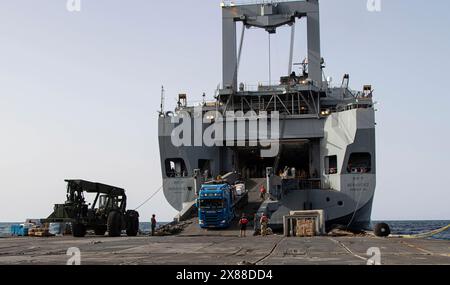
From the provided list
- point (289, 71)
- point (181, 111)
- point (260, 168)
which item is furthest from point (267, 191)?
point (289, 71)

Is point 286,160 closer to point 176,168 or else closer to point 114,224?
point 176,168

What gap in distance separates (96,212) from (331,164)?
18.3 m

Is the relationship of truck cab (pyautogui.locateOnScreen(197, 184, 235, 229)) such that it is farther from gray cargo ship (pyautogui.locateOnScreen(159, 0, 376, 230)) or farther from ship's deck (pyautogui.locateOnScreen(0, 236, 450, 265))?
ship's deck (pyautogui.locateOnScreen(0, 236, 450, 265))

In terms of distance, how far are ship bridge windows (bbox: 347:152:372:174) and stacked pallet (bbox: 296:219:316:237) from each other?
32.3 ft

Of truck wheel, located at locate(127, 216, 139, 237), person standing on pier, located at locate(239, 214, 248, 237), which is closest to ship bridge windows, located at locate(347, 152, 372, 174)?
person standing on pier, located at locate(239, 214, 248, 237)

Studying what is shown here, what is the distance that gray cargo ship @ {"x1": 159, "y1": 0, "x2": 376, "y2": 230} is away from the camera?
37.0 metres

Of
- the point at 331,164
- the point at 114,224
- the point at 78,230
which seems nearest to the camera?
the point at 78,230

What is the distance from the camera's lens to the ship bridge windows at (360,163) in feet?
123

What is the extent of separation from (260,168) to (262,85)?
9.20m

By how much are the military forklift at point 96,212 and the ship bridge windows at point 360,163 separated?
15.7 metres

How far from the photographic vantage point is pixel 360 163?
125 feet

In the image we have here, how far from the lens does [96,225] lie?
3027 centimetres

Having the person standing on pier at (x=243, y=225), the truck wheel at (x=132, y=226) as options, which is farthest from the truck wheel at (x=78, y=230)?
the person standing on pier at (x=243, y=225)

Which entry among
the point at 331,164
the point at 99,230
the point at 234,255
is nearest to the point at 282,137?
the point at 331,164
